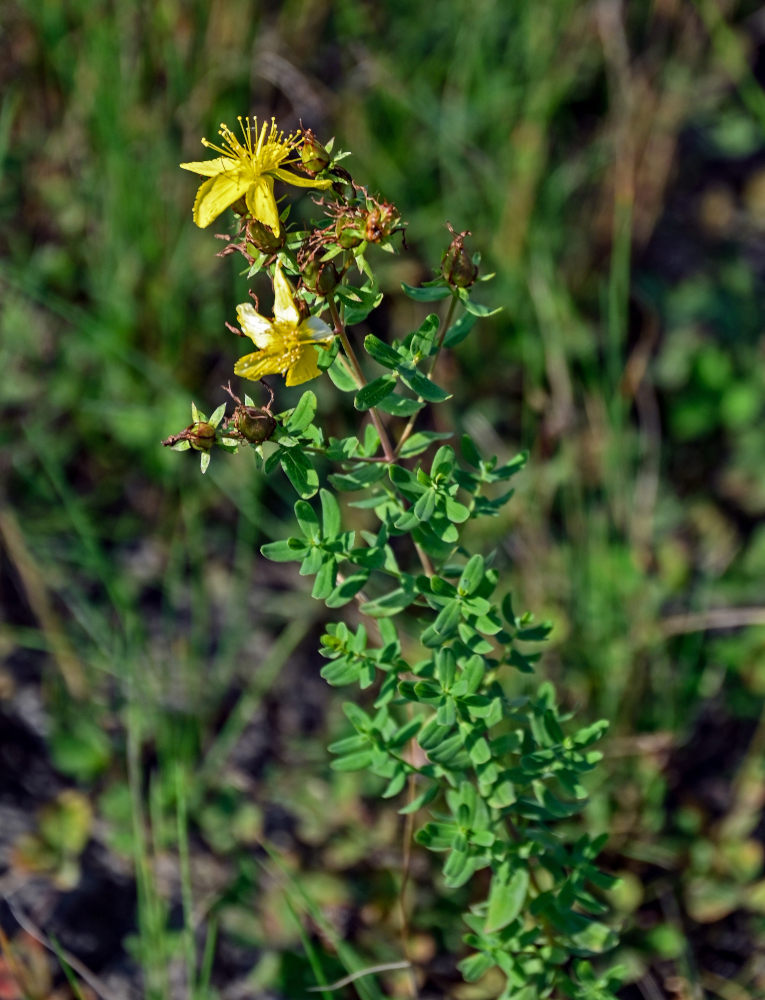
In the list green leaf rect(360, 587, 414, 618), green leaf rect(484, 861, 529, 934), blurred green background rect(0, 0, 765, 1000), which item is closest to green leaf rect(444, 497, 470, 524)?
green leaf rect(360, 587, 414, 618)

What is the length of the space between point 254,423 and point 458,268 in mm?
287

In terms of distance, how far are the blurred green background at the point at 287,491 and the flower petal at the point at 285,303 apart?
906mm

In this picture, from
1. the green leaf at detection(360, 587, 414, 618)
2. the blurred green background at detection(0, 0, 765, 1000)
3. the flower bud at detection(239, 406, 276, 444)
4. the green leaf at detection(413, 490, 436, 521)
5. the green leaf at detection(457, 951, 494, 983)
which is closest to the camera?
the flower bud at detection(239, 406, 276, 444)

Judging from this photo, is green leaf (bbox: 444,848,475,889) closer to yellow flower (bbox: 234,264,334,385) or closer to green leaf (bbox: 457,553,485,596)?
green leaf (bbox: 457,553,485,596)

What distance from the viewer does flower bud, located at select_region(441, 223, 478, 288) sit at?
1.08 metres

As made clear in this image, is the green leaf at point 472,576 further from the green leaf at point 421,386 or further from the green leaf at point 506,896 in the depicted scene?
the green leaf at point 506,896

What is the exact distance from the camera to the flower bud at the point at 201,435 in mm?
1025

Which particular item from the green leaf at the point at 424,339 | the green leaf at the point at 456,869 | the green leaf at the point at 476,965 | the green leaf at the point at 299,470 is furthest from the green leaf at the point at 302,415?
the green leaf at the point at 476,965

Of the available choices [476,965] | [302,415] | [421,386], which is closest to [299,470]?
[302,415]

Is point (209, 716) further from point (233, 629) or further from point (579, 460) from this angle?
point (579, 460)

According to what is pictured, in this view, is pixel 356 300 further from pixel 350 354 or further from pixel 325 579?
pixel 325 579

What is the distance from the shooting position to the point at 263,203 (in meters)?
1.06

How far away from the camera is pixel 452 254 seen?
108 centimetres

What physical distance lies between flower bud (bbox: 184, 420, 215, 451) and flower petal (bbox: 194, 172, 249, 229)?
0.23 meters
